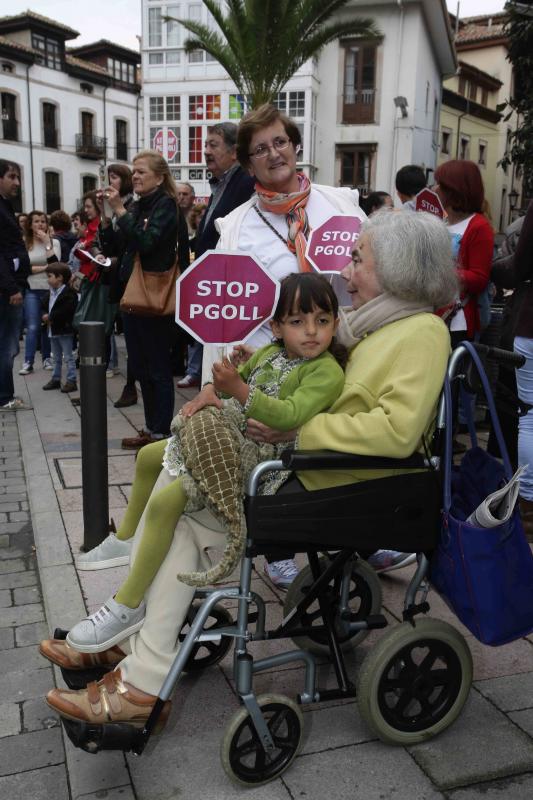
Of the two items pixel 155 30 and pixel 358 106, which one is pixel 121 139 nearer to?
pixel 155 30

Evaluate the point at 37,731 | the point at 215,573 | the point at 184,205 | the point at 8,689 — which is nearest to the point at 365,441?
the point at 215,573

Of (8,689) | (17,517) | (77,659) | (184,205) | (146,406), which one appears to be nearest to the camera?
(77,659)

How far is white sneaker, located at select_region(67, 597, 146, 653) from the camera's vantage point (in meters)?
2.35

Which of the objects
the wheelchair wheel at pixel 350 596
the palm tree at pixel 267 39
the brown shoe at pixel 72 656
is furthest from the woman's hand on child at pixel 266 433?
the palm tree at pixel 267 39

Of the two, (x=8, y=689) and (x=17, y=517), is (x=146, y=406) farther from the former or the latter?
(x=8, y=689)

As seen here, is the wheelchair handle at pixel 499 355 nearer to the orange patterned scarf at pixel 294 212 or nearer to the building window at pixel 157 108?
the orange patterned scarf at pixel 294 212

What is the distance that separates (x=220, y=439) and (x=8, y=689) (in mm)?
1325

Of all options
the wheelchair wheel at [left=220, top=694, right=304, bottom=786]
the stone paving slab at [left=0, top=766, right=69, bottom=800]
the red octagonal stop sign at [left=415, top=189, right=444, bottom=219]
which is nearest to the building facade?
the red octagonal stop sign at [left=415, top=189, right=444, bottom=219]

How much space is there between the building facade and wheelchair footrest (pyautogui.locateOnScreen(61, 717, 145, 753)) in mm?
40307

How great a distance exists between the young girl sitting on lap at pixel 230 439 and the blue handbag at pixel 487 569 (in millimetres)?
431

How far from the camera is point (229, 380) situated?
219cm

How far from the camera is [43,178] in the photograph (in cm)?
4144

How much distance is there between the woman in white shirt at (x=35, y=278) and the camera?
8.92m

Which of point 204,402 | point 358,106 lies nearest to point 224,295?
point 204,402
